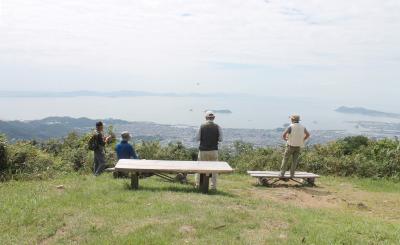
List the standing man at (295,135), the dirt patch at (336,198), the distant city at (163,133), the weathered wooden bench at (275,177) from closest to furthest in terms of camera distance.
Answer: the dirt patch at (336,198) < the standing man at (295,135) < the weathered wooden bench at (275,177) < the distant city at (163,133)

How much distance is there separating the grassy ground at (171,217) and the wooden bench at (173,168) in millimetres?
348

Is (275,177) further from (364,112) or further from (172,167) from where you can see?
(364,112)

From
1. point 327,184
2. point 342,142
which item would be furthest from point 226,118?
point 327,184

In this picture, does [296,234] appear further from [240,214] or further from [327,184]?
[327,184]

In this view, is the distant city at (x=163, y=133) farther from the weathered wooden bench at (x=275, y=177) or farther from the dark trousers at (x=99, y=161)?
the dark trousers at (x=99, y=161)

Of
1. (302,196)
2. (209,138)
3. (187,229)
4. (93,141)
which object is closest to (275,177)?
(302,196)

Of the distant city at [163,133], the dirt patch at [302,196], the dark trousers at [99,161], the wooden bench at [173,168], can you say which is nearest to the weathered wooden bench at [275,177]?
the dirt patch at [302,196]

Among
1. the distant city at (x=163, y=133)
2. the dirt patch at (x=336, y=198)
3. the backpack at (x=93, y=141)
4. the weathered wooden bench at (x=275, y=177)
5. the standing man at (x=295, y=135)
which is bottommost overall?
the distant city at (x=163, y=133)

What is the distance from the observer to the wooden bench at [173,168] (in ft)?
35.3

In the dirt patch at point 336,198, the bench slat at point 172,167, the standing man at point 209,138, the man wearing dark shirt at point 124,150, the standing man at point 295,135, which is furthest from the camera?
the man wearing dark shirt at point 124,150

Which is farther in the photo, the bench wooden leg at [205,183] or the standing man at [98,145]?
the standing man at [98,145]

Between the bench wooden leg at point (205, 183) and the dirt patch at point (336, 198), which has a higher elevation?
the bench wooden leg at point (205, 183)

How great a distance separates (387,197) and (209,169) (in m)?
5.42

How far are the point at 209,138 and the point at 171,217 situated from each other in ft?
14.3
